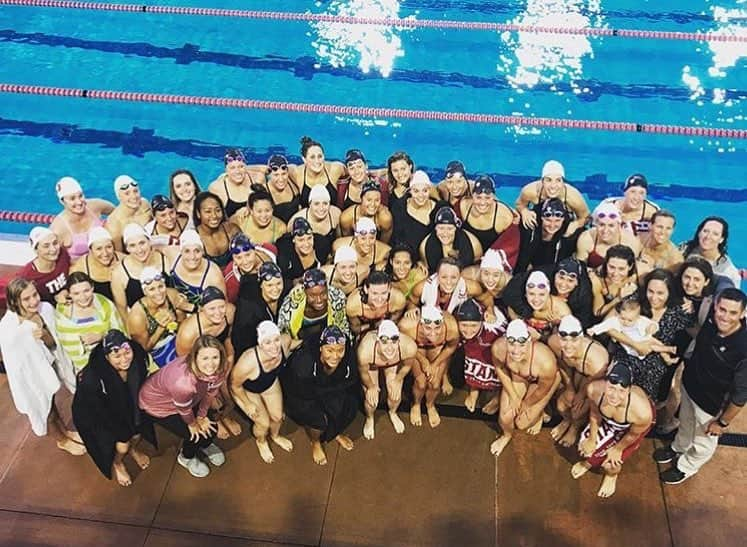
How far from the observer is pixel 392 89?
8031mm

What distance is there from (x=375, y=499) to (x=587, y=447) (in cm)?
129

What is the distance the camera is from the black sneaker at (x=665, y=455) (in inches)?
159

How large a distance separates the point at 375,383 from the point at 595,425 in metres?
1.30

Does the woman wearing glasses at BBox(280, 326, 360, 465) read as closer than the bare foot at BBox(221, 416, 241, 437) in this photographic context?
Yes

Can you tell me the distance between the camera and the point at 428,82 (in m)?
8.09

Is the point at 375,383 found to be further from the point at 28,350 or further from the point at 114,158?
the point at 114,158

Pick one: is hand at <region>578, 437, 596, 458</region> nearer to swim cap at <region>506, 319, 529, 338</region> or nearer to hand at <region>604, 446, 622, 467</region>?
hand at <region>604, 446, 622, 467</region>

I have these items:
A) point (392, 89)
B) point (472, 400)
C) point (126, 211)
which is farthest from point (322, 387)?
point (392, 89)

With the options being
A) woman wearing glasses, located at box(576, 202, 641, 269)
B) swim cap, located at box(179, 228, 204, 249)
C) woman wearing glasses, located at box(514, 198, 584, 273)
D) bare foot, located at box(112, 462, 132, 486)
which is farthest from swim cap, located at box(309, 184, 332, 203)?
bare foot, located at box(112, 462, 132, 486)

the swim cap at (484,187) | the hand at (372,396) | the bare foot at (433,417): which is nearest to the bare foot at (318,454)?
the hand at (372,396)

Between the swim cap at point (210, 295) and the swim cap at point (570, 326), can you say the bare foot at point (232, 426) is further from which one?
the swim cap at point (570, 326)

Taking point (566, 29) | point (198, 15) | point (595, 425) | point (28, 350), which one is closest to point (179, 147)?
point (198, 15)

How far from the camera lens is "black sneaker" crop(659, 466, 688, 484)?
3.94 m

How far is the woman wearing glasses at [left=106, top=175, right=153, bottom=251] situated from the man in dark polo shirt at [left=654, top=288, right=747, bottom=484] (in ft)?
11.8
